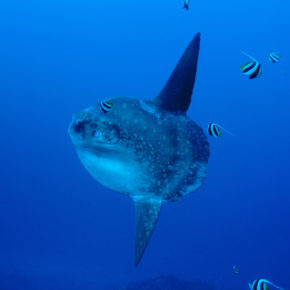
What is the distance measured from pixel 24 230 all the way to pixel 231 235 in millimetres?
27894

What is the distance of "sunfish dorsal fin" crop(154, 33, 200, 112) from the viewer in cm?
380

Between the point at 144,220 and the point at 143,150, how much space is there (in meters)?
0.77

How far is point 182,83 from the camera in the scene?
387 centimetres

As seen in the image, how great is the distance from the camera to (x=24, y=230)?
35656 millimetres

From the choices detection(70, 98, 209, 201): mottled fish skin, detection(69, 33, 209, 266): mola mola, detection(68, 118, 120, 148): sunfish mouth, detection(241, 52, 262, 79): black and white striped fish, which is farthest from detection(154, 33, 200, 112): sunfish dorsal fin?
detection(241, 52, 262, 79): black and white striped fish

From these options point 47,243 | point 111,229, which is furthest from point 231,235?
point 47,243

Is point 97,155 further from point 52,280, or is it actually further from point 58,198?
point 58,198

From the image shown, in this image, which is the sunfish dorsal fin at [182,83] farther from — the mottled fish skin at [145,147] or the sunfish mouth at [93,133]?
the sunfish mouth at [93,133]

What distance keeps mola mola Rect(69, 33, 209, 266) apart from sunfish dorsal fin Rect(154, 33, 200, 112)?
0.01 m

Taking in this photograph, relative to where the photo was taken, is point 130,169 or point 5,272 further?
point 5,272

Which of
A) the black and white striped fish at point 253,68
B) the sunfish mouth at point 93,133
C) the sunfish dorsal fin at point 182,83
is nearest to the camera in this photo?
the sunfish mouth at point 93,133

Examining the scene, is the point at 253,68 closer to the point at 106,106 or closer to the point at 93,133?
the point at 106,106

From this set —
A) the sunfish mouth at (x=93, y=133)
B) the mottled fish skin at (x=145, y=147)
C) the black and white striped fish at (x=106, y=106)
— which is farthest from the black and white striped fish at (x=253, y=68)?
the sunfish mouth at (x=93, y=133)

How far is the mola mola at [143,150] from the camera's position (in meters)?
3.33
